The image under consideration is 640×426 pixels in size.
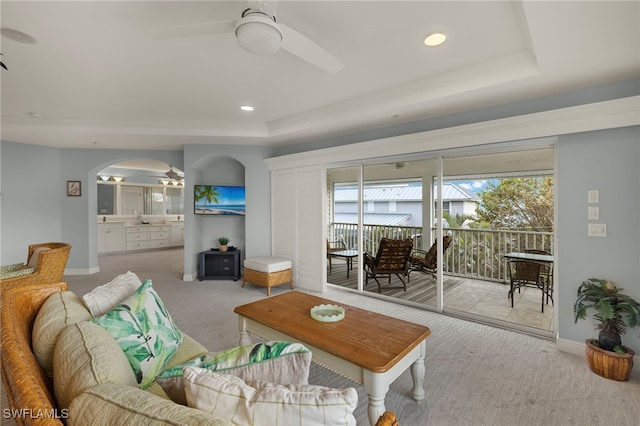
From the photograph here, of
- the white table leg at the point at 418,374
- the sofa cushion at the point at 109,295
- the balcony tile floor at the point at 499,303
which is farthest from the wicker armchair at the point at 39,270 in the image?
the balcony tile floor at the point at 499,303

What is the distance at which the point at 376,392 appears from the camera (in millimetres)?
1601

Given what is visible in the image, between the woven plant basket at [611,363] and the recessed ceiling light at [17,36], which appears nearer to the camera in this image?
the recessed ceiling light at [17,36]

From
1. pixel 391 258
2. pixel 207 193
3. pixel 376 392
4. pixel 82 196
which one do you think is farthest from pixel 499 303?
pixel 82 196

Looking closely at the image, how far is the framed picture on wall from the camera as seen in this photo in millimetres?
5773

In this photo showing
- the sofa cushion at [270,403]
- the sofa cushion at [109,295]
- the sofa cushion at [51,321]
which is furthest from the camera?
the sofa cushion at [109,295]

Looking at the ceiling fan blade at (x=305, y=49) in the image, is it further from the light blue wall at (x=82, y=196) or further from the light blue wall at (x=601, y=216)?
the light blue wall at (x=82, y=196)

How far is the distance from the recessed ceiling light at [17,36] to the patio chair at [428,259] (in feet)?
15.3

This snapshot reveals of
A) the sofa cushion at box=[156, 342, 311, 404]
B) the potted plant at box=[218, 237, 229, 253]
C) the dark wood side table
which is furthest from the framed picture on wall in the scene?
the sofa cushion at box=[156, 342, 311, 404]

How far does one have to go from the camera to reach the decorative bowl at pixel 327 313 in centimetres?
219

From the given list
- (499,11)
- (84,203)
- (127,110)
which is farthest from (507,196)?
(84,203)

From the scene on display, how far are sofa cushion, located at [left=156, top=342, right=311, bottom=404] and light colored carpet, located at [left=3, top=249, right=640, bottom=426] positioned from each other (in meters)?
1.19

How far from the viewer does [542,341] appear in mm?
3014

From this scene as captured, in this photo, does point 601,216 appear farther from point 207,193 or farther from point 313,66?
point 207,193

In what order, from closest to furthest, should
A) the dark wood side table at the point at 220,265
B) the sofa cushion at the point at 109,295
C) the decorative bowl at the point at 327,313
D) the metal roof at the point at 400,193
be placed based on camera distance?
the sofa cushion at the point at 109,295 → the decorative bowl at the point at 327,313 → the metal roof at the point at 400,193 → the dark wood side table at the point at 220,265
